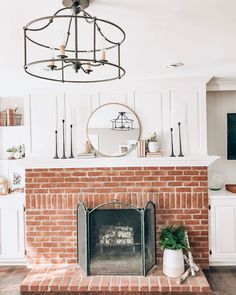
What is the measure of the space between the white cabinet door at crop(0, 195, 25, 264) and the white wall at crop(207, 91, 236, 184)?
2646 millimetres

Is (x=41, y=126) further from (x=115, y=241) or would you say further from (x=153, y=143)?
(x=115, y=241)

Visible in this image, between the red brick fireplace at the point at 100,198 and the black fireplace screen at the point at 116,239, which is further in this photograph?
the red brick fireplace at the point at 100,198

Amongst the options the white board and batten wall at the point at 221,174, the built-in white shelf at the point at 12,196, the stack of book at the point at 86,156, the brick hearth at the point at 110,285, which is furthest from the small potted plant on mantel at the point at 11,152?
the white board and batten wall at the point at 221,174

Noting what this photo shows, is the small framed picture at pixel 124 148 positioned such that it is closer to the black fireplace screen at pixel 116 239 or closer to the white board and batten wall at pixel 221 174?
the black fireplace screen at pixel 116 239

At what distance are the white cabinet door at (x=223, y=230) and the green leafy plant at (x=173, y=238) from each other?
445mm

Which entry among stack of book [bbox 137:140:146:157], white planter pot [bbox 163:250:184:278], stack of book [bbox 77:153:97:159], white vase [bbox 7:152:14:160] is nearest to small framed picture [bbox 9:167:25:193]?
white vase [bbox 7:152:14:160]

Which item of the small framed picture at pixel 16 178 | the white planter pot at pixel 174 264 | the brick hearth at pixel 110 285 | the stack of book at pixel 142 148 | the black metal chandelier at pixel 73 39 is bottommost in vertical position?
the brick hearth at pixel 110 285

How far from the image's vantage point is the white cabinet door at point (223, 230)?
146 inches

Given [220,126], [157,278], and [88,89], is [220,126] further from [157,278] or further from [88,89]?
[157,278]

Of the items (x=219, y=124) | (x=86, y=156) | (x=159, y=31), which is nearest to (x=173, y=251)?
(x=86, y=156)

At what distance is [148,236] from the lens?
3531 millimetres

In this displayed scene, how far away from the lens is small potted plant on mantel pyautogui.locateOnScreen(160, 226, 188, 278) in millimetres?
3356

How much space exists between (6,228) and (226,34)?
10.8ft

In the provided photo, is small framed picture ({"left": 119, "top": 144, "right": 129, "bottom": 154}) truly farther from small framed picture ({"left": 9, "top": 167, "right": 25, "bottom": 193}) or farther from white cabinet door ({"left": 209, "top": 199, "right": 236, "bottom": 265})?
small framed picture ({"left": 9, "top": 167, "right": 25, "bottom": 193})
